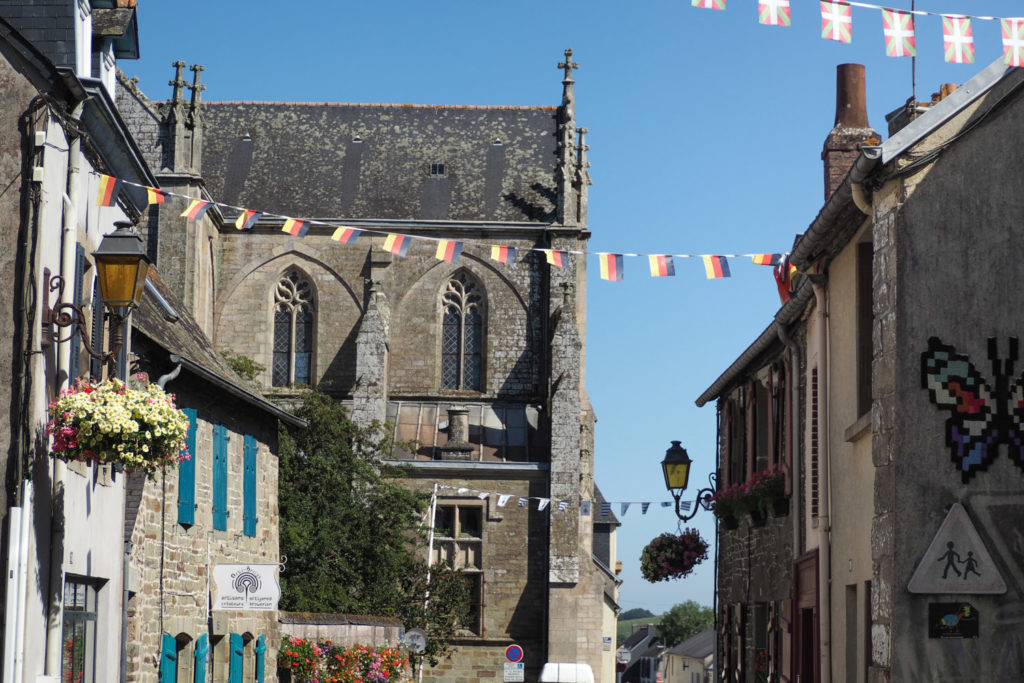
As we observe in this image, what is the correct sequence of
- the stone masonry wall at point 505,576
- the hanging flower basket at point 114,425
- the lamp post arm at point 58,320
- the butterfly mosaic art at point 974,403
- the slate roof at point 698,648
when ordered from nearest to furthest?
the butterfly mosaic art at point 974,403 < the hanging flower basket at point 114,425 < the lamp post arm at point 58,320 < the stone masonry wall at point 505,576 < the slate roof at point 698,648

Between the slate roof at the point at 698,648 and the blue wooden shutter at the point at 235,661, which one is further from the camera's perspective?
the slate roof at the point at 698,648

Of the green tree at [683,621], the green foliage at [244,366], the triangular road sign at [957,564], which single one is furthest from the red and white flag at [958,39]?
the green tree at [683,621]

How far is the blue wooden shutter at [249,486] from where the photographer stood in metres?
18.3

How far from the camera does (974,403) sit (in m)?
9.45

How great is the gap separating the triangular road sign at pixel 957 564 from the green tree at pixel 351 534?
21069mm

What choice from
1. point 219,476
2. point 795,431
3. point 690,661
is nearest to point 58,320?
point 219,476

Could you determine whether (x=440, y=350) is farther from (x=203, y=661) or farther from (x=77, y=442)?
(x=77, y=442)

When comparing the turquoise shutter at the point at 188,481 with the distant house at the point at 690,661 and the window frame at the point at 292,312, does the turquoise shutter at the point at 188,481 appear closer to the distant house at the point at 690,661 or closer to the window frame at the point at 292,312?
the window frame at the point at 292,312

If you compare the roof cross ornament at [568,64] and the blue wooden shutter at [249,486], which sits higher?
the roof cross ornament at [568,64]

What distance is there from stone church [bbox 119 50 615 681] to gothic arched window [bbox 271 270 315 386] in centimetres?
Answer: 5

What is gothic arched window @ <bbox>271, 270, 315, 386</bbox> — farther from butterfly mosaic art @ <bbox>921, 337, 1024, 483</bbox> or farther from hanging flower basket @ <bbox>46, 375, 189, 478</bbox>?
→ butterfly mosaic art @ <bbox>921, 337, 1024, 483</bbox>

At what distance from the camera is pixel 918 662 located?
30.5 ft

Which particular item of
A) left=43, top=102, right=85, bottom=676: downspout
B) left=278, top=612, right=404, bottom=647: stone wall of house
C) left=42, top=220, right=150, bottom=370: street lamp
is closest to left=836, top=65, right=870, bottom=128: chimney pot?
left=43, top=102, right=85, bottom=676: downspout

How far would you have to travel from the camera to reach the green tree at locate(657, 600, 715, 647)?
4254 inches
